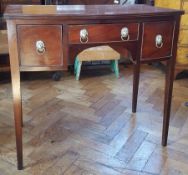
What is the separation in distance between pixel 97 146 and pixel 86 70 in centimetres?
133

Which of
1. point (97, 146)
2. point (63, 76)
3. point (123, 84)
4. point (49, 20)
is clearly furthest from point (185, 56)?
point (49, 20)

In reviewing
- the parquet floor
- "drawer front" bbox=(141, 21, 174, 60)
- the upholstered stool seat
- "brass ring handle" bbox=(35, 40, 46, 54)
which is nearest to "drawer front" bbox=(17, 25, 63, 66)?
"brass ring handle" bbox=(35, 40, 46, 54)

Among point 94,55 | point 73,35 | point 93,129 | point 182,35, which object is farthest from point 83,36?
point 182,35

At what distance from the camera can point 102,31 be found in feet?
4.01

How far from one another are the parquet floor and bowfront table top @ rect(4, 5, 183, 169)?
0.21 meters

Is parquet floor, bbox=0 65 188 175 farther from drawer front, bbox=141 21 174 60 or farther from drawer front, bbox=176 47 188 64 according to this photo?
drawer front, bbox=141 21 174 60

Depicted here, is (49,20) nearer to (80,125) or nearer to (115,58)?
(80,125)

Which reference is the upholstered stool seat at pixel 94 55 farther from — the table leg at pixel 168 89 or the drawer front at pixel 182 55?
the table leg at pixel 168 89

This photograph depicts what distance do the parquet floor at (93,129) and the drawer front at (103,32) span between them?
0.62m

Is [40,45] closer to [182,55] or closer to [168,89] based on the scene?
[168,89]

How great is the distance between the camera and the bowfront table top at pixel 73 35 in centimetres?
113

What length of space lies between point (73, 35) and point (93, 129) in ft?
2.36

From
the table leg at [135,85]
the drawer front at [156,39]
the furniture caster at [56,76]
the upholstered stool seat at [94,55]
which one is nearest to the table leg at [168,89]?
the drawer front at [156,39]

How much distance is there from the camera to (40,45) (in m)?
1.16
